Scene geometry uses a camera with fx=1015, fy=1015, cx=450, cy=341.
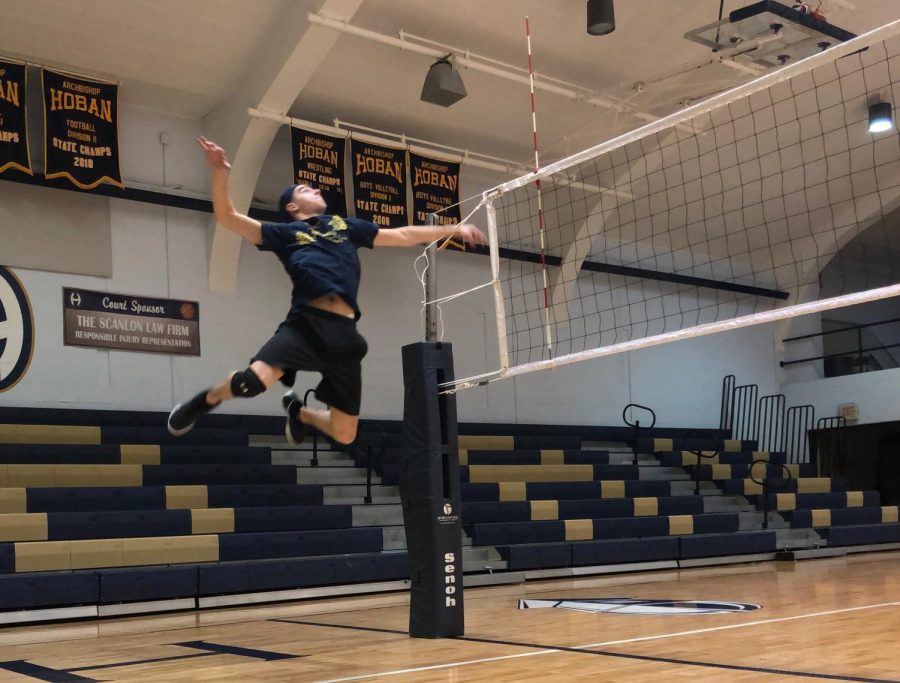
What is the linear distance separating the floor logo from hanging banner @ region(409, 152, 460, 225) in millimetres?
5374

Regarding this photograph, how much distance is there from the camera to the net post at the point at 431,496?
5871mm

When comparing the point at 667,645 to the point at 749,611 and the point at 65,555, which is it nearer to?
the point at 749,611

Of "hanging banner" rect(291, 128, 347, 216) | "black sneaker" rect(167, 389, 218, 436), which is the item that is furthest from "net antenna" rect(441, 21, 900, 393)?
"black sneaker" rect(167, 389, 218, 436)

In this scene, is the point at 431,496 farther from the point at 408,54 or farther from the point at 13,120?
the point at 408,54

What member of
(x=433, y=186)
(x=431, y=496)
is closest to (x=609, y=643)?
(x=431, y=496)

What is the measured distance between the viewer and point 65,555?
299 inches

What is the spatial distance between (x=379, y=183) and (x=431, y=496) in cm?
638

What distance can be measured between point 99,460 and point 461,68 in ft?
19.0

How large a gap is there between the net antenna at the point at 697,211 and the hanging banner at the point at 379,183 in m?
1.20

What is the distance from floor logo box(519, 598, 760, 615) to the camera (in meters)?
6.76

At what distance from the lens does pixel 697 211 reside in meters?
14.9

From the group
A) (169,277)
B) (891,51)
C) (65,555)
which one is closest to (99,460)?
(65,555)

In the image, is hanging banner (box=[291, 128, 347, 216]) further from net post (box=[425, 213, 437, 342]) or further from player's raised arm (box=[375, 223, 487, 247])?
player's raised arm (box=[375, 223, 487, 247])

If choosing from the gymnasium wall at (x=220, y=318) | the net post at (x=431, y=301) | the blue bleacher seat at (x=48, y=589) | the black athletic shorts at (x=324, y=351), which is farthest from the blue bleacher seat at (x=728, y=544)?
the black athletic shorts at (x=324, y=351)
